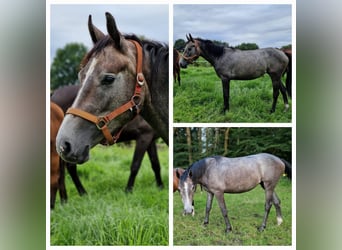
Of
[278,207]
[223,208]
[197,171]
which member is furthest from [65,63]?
[278,207]

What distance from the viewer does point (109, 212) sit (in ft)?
11.6

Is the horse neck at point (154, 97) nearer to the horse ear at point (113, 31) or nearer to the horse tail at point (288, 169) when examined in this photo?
the horse ear at point (113, 31)

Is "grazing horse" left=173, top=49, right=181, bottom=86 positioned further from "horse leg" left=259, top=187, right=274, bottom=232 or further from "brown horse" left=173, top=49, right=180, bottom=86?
"horse leg" left=259, top=187, right=274, bottom=232

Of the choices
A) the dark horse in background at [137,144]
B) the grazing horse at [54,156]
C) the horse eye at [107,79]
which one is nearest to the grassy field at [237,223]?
the dark horse in background at [137,144]

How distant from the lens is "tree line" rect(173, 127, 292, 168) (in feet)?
10.9

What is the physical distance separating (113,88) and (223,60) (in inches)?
39.9

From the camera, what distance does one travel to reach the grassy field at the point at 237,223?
334cm

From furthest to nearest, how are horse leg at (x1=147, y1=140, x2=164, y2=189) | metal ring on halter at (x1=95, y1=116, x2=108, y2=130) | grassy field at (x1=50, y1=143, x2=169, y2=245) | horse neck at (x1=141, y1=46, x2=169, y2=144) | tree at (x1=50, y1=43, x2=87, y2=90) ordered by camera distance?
horse leg at (x1=147, y1=140, x2=164, y2=189) → tree at (x1=50, y1=43, x2=87, y2=90) → grassy field at (x1=50, y1=143, x2=169, y2=245) → horse neck at (x1=141, y1=46, x2=169, y2=144) → metal ring on halter at (x1=95, y1=116, x2=108, y2=130)

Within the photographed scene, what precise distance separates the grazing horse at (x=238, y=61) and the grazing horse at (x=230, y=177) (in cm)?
42

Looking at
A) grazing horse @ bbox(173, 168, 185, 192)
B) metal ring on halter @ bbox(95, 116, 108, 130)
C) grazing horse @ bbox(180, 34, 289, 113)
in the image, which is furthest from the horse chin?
grazing horse @ bbox(180, 34, 289, 113)

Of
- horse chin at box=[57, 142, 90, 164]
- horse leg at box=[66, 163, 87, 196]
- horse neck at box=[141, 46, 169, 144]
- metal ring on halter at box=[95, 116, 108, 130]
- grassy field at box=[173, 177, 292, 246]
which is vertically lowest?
grassy field at box=[173, 177, 292, 246]

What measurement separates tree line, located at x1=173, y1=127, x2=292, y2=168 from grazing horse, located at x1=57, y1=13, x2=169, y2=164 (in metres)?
0.59

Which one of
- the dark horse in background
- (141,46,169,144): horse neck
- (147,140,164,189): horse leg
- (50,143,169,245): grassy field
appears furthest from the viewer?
(147,140,164,189): horse leg
